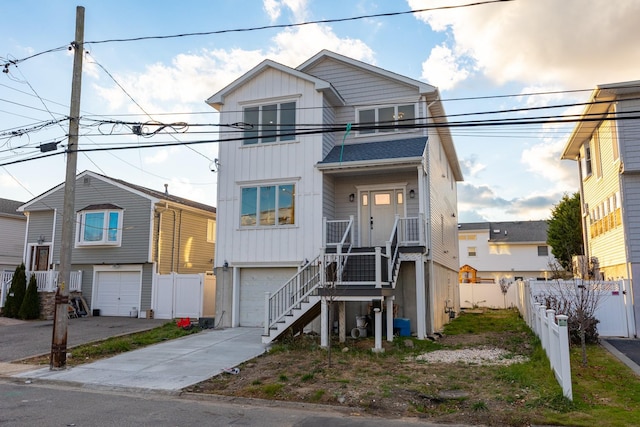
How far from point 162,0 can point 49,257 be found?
17.1 meters

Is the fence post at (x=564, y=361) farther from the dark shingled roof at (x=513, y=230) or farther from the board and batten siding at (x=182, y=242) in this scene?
the dark shingled roof at (x=513, y=230)

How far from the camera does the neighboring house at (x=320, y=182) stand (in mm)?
15531

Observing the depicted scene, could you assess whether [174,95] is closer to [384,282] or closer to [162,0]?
[162,0]

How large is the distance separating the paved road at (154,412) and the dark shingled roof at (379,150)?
9.34 metres

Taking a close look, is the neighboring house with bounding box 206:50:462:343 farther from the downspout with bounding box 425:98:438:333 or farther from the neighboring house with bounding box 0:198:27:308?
the neighboring house with bounding box 0:198:27:308

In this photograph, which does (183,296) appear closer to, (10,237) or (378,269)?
(378,269)

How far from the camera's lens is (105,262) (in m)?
21.9

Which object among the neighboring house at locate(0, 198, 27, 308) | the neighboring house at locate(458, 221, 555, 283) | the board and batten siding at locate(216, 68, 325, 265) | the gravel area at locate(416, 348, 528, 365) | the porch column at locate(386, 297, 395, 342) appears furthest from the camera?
the neighboring house at locate(458, 221, 555, 283)

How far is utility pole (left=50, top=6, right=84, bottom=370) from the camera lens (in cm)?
1089

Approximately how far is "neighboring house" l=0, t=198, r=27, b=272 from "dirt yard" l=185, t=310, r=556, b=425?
74.9 ft

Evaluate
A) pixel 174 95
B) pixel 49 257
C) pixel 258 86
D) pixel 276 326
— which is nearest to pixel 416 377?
pixel 276 326

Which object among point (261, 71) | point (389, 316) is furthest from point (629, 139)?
point (261, 71)

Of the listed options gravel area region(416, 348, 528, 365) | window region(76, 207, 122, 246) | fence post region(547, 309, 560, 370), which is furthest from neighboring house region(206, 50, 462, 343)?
window region(76, 207, 122, 246)

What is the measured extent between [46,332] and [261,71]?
11583 millimetres
